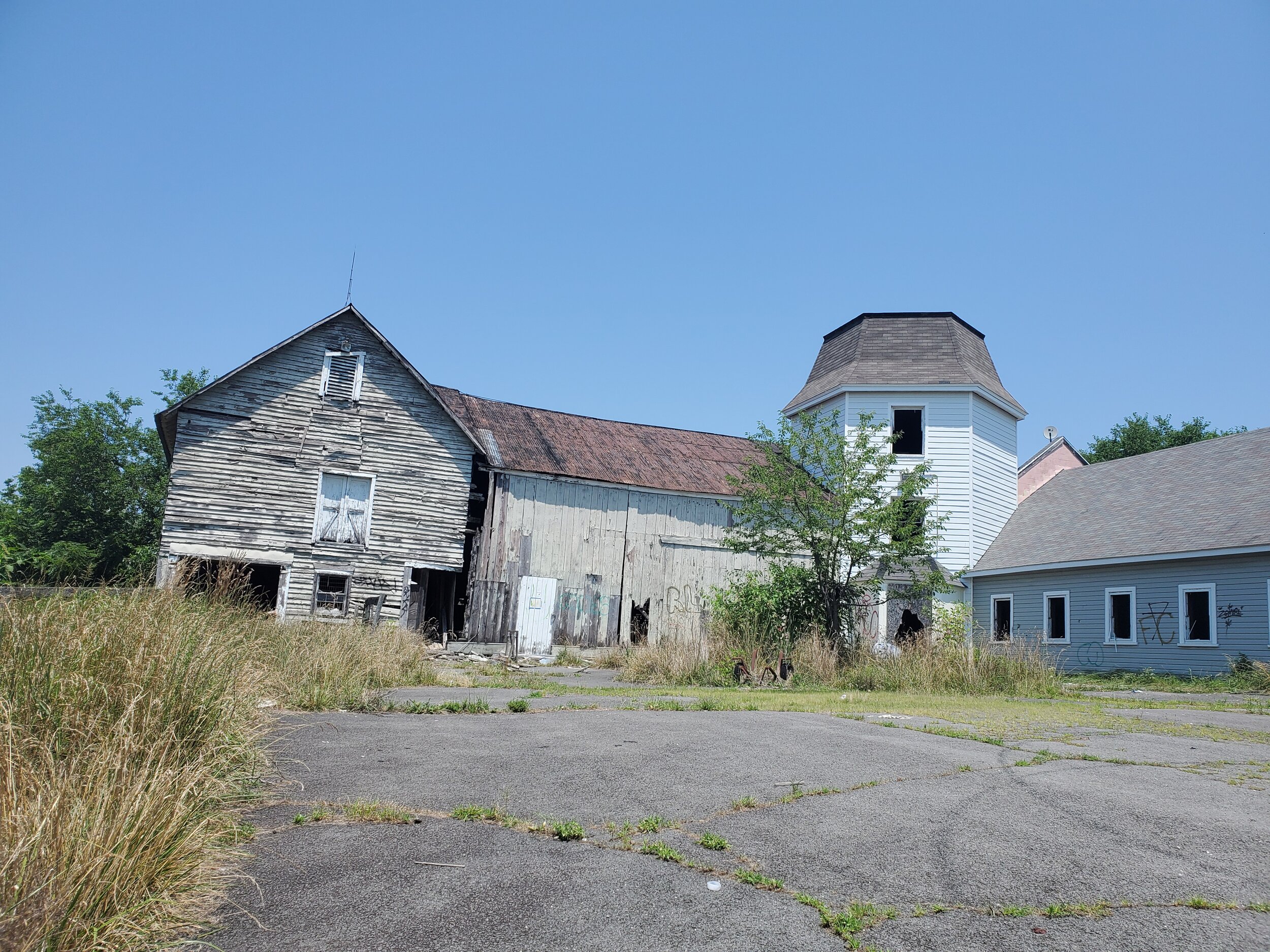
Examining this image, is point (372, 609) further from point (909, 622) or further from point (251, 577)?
point (909, 622)

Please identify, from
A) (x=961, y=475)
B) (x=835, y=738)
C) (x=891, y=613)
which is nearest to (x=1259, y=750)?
(x=835, y=738)

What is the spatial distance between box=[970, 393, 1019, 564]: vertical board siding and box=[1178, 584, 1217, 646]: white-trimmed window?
309 inches

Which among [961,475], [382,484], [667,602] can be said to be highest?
[961,475]

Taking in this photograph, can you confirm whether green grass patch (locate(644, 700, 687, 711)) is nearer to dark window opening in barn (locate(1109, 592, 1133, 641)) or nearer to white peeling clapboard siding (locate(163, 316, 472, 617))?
white peeling clapboard siding (locate(163, 316, 472, 617))

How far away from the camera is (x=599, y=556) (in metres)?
25.8

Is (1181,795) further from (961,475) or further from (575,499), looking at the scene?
(961,475)

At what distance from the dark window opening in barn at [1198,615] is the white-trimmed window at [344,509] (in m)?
21.8

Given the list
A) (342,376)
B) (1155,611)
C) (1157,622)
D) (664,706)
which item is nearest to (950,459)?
(1155,611)

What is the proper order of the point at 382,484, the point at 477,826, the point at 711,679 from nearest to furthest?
the point at 477,826 < the point at 711,679 < the point at 382,484

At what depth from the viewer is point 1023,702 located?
533 inches

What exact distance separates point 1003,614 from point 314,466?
72.8ft

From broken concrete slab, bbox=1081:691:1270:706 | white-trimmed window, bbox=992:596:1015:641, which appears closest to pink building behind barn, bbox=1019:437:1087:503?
white-trimmed window, bbox=992:596:1015:641

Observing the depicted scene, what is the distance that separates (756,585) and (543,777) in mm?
15860

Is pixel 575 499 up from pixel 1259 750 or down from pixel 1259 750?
up
